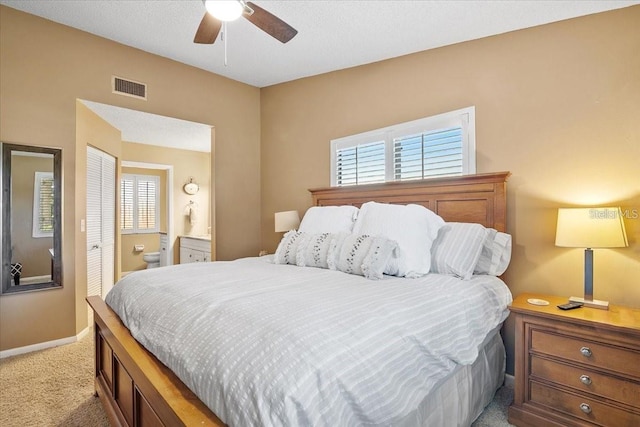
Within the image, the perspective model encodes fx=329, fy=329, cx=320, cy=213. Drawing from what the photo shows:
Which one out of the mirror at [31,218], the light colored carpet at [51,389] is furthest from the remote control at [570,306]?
the mirror at [31,218]

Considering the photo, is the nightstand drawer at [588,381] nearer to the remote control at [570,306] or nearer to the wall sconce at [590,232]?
the remote control at [570,306]

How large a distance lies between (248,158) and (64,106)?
194 centimetres

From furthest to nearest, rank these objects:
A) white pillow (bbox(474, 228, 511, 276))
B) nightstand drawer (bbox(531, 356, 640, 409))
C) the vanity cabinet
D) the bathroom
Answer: the bathroom, the vanity cabinet, white pillow (bbox(474, 228, 511, 276)), nightstand drawer (bbox(531, 356, 640, 409))

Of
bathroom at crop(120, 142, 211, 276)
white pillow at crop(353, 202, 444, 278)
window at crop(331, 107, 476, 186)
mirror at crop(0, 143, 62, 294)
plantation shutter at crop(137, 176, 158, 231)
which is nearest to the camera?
white pillow at crop(353, 202, 444, 278)

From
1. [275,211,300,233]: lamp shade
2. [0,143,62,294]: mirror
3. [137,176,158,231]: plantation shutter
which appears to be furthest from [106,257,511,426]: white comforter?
[137,176,158,231]: plantation shutter

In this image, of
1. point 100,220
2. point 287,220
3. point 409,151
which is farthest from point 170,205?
point 409,151

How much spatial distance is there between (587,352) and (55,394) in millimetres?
3310

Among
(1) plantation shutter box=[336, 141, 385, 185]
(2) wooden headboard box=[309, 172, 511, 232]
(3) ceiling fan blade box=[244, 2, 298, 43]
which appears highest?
(3) ceiling fan blade box=[244, 2, 298, 43]

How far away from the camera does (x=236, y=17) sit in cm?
186

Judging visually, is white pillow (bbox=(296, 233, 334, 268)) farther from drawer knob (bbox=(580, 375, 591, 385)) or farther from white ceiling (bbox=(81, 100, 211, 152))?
white ceiling (bbox=(81, 100, 211, 152))

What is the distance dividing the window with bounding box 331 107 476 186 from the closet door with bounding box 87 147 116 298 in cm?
274

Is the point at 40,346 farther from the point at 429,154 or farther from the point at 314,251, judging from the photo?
the point at 429,154

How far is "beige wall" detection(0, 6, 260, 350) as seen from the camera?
2807 millimetres

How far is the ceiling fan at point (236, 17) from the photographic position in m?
1.77
